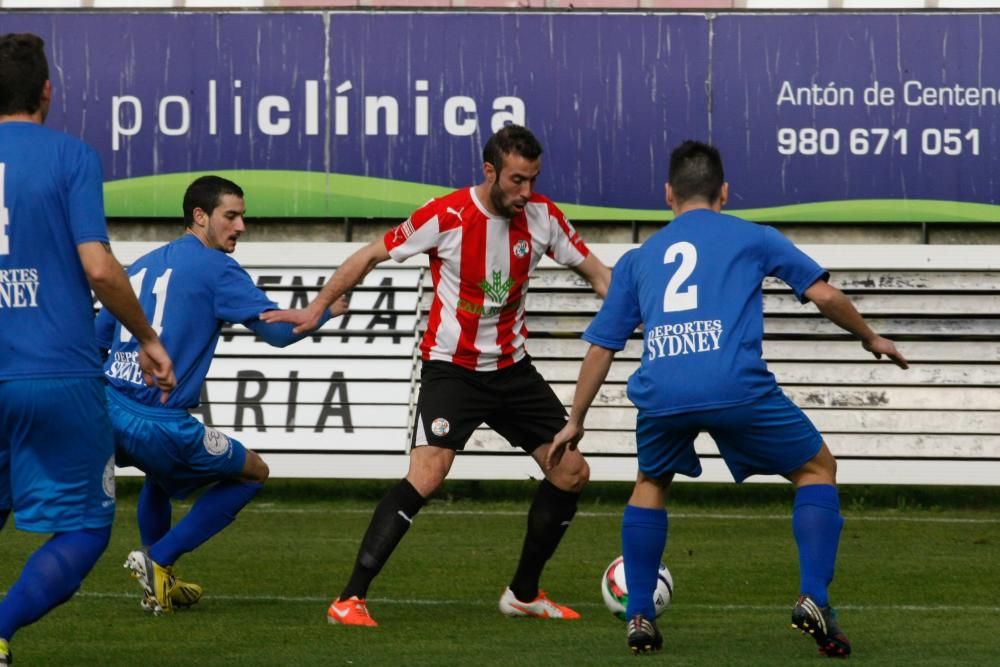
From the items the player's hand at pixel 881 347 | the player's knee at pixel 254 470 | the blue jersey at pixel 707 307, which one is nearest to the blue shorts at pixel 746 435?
the blue jersey at pixel 707 307

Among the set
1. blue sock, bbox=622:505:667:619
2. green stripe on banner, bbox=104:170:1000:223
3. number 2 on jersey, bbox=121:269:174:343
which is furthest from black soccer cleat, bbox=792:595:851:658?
green stripe on banner, bbox=104:170:1000:223

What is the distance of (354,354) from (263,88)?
2420 mm

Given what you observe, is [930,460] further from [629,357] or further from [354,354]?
[354,354]

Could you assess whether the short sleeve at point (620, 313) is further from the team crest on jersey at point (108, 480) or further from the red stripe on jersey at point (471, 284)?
the team crest on jersey at point (108, 480)

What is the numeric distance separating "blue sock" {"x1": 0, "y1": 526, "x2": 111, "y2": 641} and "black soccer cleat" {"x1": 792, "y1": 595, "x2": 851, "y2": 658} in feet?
7.45

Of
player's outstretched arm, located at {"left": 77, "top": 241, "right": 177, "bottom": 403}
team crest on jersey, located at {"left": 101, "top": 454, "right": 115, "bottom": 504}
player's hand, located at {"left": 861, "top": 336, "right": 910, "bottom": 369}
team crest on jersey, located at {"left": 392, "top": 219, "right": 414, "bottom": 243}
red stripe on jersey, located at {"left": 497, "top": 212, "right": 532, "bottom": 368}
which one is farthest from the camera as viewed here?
red stripe on jersey, located at {"left": 497, "top": 212, "right": 532, "bottom": 368}

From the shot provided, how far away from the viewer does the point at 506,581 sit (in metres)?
8.77

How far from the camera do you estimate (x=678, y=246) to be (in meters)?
6.21

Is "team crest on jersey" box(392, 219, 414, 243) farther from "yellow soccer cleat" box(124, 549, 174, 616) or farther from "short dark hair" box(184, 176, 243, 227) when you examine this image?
"yellow soccer cleat" box(124, 549, 174, 616)

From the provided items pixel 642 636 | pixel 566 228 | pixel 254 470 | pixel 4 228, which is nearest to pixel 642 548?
pixel 642 636

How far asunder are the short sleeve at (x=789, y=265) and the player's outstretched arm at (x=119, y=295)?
6.88 ft

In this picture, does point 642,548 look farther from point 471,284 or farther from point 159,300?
point 159,300

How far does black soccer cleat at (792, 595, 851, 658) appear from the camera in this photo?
5926 mm

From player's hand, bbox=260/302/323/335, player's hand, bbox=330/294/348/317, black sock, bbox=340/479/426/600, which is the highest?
player's hand, bbox=330/294/348/317
